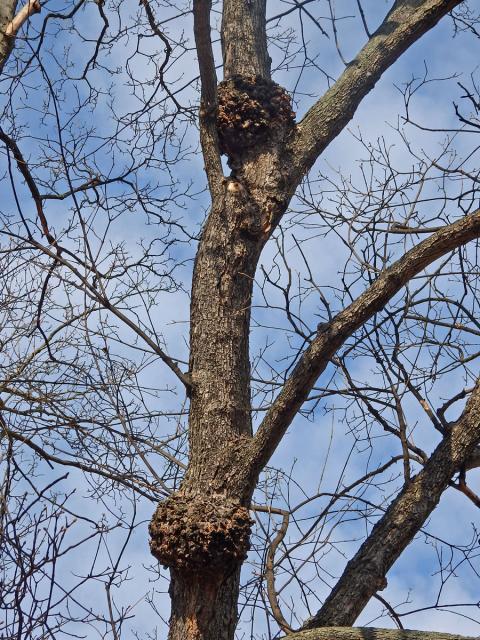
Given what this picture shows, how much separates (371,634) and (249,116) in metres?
2.47

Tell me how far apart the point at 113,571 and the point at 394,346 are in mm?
1488

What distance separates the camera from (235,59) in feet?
14.3

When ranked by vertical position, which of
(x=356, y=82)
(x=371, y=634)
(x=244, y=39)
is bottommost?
(x=371, y=634)

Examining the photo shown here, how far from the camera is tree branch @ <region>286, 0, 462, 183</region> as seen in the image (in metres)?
3.98

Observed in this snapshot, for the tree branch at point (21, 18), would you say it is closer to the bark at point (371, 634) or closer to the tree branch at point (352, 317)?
the tree branch at point (352, 317)

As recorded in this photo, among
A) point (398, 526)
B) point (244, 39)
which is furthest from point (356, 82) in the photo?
point (398, 526)

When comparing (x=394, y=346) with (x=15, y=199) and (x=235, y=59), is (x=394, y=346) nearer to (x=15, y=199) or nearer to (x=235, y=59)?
(x=15, y=199)

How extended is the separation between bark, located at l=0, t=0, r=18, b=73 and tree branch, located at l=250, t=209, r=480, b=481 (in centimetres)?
162

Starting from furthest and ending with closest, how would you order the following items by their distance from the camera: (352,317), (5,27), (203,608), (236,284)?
(236,284), (5,27), (352,317), (203,608)

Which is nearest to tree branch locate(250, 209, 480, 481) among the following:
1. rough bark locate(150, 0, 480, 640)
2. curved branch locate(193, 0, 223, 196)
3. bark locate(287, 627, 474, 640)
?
rough bark locate(150, 0, 480, 640)

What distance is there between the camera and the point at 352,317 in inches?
112

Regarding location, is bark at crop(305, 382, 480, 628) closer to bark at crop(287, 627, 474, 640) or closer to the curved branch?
bark at crop(287, 627, 474, 640)

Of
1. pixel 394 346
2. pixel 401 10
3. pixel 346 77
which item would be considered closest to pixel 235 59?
pixel 346 77

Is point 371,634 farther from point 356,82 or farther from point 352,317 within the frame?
point 356,82
